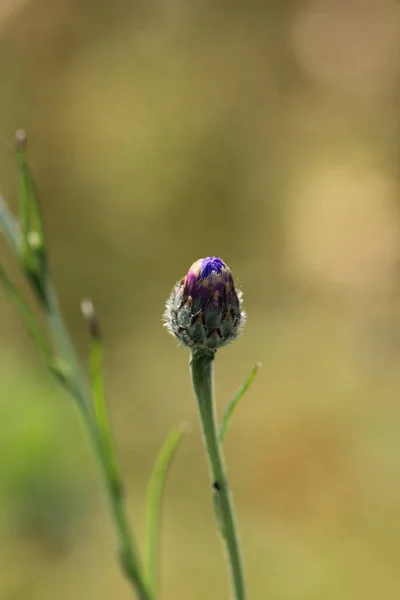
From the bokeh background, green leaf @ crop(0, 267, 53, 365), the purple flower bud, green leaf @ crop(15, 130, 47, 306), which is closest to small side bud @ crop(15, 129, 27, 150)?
green leaf @ crop(15, 130, 47, 306)

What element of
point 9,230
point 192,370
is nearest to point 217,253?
point 9,230

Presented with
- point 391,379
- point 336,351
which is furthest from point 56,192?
point 391,379

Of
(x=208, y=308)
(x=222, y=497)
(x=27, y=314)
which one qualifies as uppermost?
(x=27, y=314)

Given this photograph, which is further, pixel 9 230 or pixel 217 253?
A: pixel 217 253

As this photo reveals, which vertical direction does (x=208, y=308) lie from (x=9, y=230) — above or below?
below

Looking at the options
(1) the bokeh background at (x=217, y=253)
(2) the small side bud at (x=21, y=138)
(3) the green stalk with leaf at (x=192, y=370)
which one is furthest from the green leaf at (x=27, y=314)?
(1) the bokeh background at (x=217, y=253)

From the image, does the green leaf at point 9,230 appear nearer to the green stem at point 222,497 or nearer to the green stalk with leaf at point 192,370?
the green stalk with leaf at point 192,370

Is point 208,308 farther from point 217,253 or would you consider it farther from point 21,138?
point 217,253

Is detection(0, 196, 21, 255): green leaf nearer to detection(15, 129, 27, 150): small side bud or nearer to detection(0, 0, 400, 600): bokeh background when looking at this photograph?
detection(15, 129, 27, 150): small side bud

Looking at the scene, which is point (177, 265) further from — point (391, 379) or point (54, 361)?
point (54, 361)
